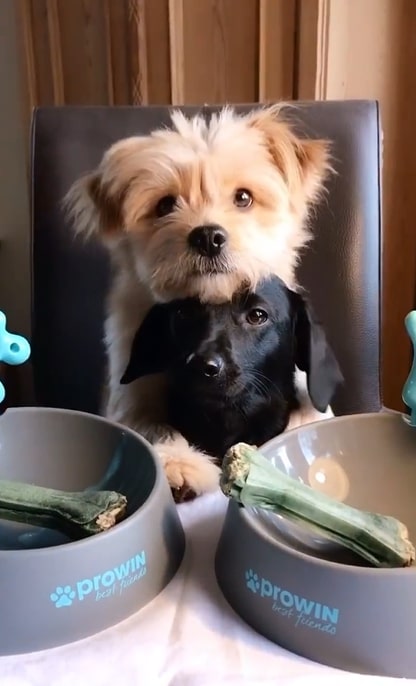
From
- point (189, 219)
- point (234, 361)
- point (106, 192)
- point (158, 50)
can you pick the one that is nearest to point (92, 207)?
point (106, 192)

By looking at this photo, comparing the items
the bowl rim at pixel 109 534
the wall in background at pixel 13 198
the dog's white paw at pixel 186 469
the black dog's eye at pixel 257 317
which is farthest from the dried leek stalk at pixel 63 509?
the wall in background at pixel 13 198

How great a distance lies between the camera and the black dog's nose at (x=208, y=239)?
74 cm

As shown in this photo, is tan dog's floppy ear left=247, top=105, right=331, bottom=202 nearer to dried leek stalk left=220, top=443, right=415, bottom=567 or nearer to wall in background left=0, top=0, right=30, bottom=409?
dried leek stalk left=220, top=443, right=415, bottom=567

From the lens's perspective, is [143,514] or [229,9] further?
[229,9]

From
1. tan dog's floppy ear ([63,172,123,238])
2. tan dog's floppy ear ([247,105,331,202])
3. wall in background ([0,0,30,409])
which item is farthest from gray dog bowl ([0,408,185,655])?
wall in background ([0,0,30,409])

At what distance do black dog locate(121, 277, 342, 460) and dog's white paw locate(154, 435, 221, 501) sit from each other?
17 millimetres

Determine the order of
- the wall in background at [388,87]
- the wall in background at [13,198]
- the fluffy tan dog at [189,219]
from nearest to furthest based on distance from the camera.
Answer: the fluffy tan dog at [189,219], the wall in background at [388,87], the wall in background at [13,198]

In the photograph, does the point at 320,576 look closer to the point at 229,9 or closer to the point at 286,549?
the point at 286,549

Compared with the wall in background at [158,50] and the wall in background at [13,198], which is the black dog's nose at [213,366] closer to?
the wall in background at [158,50]

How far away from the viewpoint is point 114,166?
809mm

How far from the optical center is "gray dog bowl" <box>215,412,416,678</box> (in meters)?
Result: 0.49

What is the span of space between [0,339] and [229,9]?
→ 60 cm

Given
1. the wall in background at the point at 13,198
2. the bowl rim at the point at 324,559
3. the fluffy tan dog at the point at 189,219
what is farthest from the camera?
the wall in background at the point at 13,198

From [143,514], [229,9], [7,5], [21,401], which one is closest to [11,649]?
[143,514]
